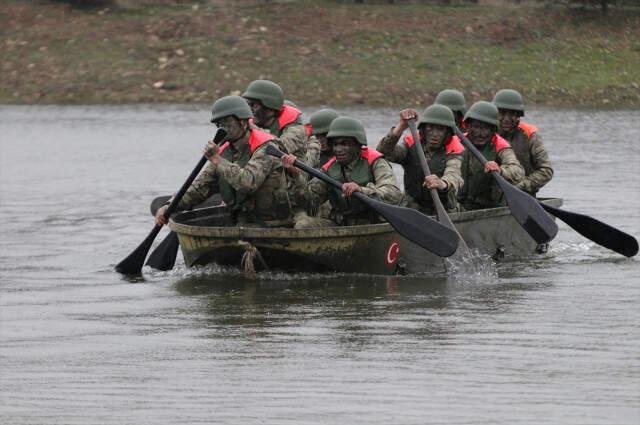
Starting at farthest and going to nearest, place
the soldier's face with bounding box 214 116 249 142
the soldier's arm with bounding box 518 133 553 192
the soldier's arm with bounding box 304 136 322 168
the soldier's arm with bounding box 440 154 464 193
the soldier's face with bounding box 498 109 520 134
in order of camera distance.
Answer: the soldier's face with bounding box 498 109 520 134
the soldier's arm with bounding box 518 133 553 192
the soldier's arm with bounding box 304 136 322 168
the soldier's arm with bounding box 440 154 464 193
the soldier's face with bounding box 214 116 249 142

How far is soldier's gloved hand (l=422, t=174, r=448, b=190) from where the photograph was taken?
51.1 feet

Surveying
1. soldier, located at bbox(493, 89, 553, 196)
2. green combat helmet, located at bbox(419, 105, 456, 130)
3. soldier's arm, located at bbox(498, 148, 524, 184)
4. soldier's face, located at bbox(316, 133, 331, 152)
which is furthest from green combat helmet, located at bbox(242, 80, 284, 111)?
soldier, located at bbox(493, 89, 553, 196)

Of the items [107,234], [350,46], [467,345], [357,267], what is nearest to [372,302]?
[357,267]

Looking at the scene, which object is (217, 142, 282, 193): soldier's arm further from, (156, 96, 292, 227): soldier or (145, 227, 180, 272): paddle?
(145, 227, 180, 272): paddle

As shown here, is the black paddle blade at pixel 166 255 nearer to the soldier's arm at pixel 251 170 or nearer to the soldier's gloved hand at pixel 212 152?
the soldier's arm at pixel 251 170

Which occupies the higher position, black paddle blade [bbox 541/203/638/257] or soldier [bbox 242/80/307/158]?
soldier [bbox 242/80/307/158]

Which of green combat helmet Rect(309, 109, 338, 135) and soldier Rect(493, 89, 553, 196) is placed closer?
A: green combat helmet Rect(309, 109, 338, 135)

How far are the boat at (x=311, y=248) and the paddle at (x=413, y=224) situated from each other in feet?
0.63

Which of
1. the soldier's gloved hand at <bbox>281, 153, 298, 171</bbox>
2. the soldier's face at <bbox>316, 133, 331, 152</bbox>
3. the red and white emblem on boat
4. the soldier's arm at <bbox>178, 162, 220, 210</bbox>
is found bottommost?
the red and white emblem on boat

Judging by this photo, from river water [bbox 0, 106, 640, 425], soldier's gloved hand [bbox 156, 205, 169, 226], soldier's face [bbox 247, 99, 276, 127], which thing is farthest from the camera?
soldier's face [bbox 247, 99, 276, 127]

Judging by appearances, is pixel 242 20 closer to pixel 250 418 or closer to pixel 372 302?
pixel 372 302

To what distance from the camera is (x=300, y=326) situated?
1289 centimetres

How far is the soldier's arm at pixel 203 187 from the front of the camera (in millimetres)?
15523

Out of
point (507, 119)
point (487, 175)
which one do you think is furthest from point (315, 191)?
point (507, 119)
